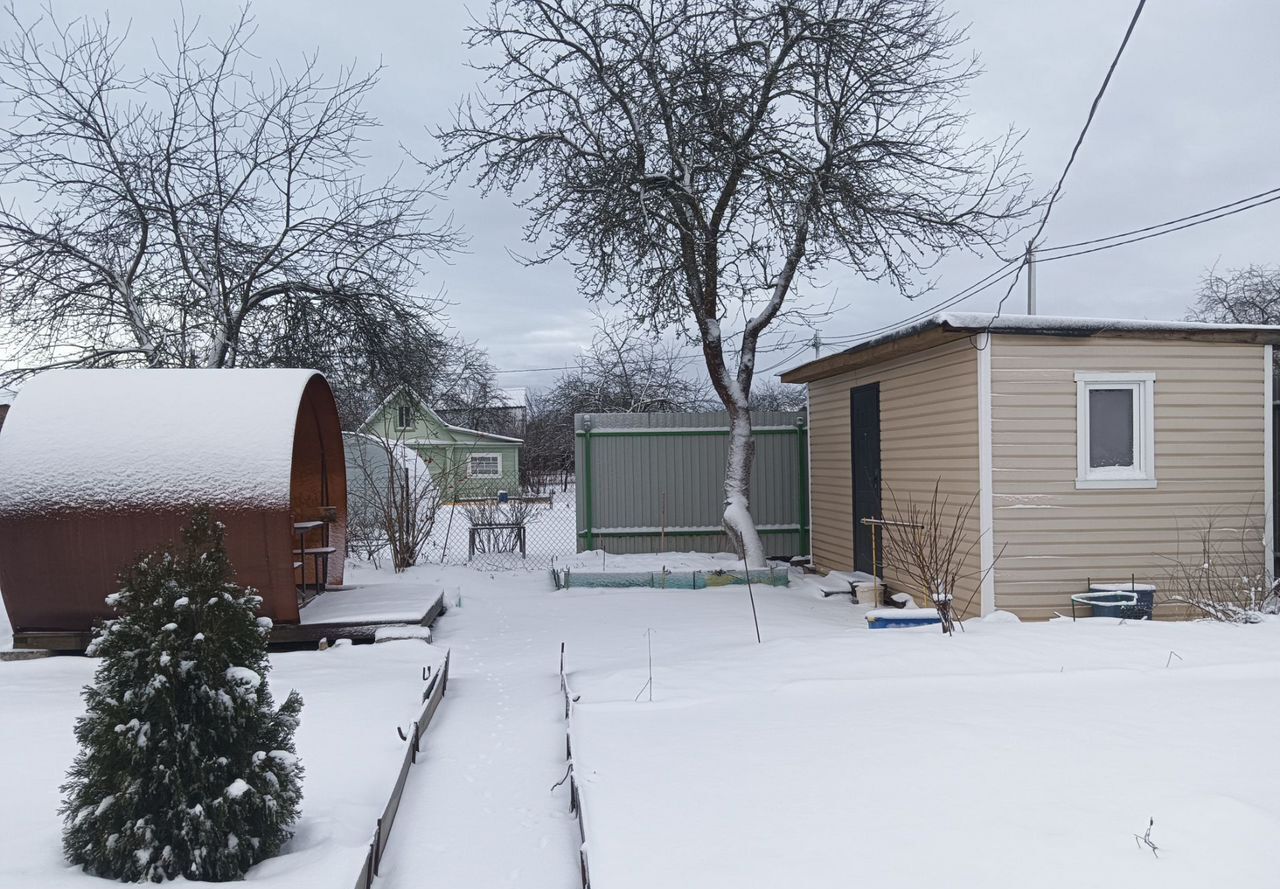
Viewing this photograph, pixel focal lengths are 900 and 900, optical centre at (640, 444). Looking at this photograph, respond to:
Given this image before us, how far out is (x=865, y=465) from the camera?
34.8 feet

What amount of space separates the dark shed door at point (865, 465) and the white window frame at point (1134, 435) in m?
2.49

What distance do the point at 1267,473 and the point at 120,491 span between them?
9.82 metres

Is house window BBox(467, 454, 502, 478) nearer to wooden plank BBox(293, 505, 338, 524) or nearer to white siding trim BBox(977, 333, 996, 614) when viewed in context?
wooden plank BBox(293, 505, 338, 524)

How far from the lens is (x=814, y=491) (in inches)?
489

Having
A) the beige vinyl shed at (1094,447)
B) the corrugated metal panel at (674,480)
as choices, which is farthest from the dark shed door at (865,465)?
the corrugated metal panel at (674,480)

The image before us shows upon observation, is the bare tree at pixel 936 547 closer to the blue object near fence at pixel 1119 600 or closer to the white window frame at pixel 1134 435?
the blue object near fence at pixel 1119 600

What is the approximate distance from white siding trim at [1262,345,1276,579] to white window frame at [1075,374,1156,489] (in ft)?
3.76

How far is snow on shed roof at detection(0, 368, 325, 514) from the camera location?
6.82 meters

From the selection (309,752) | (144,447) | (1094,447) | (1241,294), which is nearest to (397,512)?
(144,447)

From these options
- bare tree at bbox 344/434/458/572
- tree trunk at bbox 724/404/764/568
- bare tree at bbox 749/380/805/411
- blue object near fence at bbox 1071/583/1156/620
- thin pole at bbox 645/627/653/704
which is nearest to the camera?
thin pole at bbox 645/627/653/704

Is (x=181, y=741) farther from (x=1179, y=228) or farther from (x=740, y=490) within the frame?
(x=1179, y=228)

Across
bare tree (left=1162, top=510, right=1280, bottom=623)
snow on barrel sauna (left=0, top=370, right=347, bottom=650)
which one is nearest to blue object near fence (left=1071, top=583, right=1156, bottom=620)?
bare tree (left=1162, top=510, right=1280, bottom=623)

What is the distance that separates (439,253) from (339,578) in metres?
4.18

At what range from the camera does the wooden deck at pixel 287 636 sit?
7.09m
